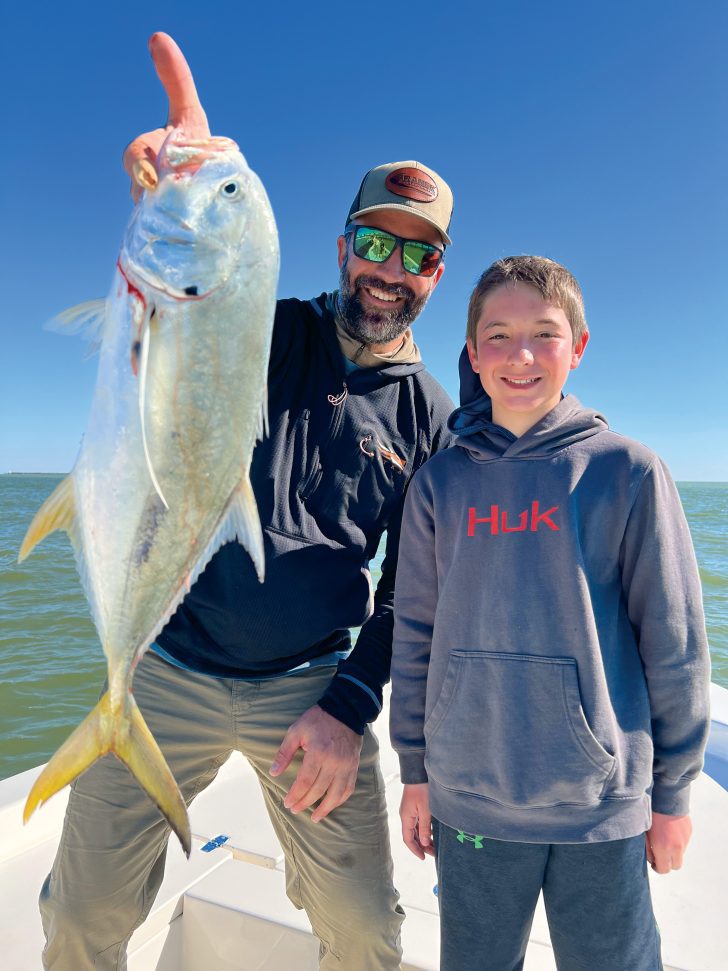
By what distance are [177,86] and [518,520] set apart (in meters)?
1.42

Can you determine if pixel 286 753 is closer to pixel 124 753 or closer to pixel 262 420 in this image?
pixel 124 753

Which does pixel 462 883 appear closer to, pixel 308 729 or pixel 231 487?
pixel 308 729

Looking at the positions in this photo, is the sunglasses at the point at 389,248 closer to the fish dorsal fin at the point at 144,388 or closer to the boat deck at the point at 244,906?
the fish dorsal fin at the point at 144,388

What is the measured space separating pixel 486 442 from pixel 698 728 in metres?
1.01


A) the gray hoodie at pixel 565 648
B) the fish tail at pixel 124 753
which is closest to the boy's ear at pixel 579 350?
the gray hoodie at pixel 565 648

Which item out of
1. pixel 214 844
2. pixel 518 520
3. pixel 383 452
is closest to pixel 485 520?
pixel 518 520

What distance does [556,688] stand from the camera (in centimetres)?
181

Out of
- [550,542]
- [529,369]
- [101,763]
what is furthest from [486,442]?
[101,763]

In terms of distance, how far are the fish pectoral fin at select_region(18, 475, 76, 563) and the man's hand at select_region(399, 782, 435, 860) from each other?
4.46 ft

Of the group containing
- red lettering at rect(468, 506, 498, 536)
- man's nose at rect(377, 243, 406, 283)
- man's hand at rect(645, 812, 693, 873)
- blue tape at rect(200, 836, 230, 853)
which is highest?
man's nose at rect(377, 243, 406, 283)

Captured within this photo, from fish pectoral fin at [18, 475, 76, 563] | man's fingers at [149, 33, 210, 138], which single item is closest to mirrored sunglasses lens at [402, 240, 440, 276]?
man's fingers at [149, 33, 210, 138]

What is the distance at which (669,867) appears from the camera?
1.83 meters

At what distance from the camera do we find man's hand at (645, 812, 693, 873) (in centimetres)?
183

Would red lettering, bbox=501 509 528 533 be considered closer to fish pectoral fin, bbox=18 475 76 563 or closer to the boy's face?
the boy's face
